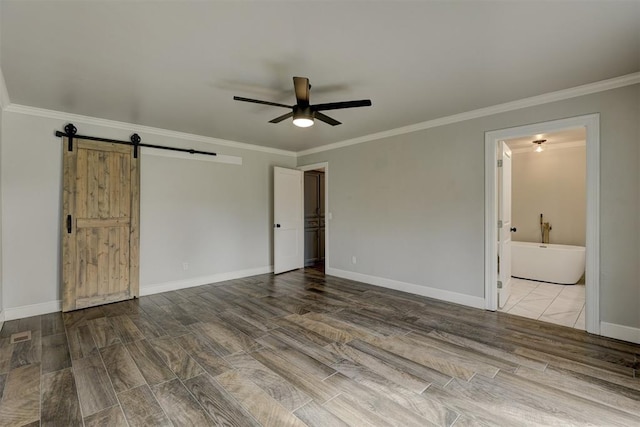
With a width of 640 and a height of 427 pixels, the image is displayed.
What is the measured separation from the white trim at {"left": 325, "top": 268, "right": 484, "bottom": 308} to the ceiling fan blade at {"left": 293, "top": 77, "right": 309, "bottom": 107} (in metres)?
3.11

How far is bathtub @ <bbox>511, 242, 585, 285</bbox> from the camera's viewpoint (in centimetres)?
495

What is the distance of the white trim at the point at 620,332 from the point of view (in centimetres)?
277

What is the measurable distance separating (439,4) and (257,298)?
380 centimetres

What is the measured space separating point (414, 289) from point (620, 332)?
2.16 m

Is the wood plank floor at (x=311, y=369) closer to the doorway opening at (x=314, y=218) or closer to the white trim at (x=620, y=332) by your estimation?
the white trim at (x=620, y=332)

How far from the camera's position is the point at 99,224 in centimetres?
395

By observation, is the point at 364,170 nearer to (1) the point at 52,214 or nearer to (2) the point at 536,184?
(2) the point at 536,184

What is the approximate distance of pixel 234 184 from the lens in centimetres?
535

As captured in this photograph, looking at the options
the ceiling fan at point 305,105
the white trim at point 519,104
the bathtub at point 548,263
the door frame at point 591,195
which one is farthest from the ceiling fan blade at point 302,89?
the bathtub at point 548,263

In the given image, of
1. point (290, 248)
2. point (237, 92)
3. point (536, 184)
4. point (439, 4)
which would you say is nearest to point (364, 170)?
point (290, 248)

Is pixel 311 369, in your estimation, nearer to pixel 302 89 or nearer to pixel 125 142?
pixel 302 89

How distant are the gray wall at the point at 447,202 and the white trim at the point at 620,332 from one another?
55 mm

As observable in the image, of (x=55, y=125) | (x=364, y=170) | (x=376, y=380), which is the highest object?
(x=55, y=125)

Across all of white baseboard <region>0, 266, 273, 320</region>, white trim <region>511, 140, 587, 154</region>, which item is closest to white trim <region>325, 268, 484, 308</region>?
white baseboard <region>0, 266, 273, 320</region>
